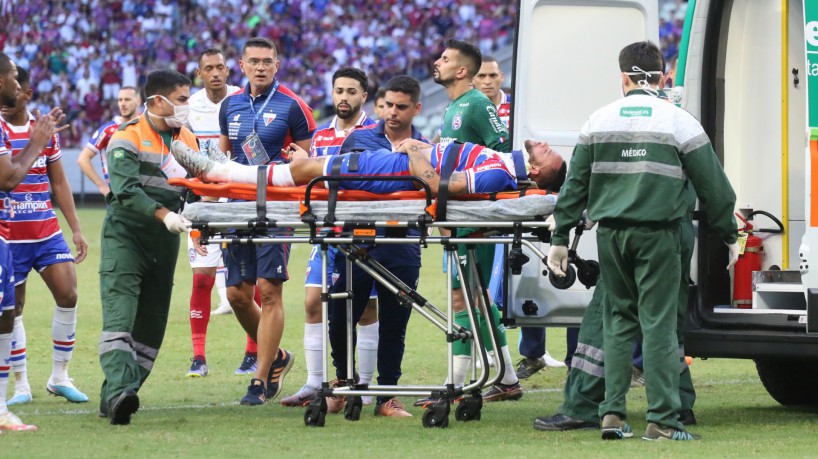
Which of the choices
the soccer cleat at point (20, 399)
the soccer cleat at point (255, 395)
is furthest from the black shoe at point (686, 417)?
the soccer cleat at point (20, 399)

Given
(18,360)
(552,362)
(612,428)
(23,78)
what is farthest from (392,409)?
(552,362)

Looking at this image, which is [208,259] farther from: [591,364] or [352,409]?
[591,364]

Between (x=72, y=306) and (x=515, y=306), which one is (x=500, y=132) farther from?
(x=72, y=306)

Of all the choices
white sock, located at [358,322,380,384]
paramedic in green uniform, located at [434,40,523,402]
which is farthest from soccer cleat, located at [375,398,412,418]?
paramedic in green uniform, located at [434,40,523,402]

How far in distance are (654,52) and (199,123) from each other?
4.83 meters

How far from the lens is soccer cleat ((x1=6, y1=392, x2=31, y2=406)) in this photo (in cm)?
881

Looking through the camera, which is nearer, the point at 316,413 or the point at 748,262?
the point at 316,413

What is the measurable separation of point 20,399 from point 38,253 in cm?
92

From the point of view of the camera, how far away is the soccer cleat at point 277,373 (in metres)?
8.98

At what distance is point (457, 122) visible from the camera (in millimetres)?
9016

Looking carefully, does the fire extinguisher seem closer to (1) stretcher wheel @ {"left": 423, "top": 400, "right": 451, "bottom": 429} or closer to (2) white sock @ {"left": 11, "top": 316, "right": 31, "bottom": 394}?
(1) stretcher wheel @ {"left": 423, "top": 400, "right": 451, "bottom": 429}

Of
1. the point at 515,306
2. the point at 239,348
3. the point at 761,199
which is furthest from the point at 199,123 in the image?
the point at 761,199

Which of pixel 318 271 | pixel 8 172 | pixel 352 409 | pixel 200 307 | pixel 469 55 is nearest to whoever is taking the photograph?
pixel 8 172

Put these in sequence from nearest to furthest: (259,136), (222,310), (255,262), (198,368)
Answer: (255,262) < (259,136) < (198,368) < (222,310)
